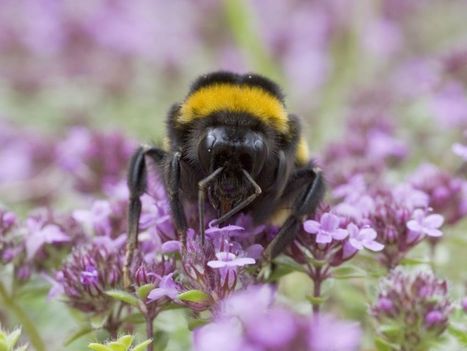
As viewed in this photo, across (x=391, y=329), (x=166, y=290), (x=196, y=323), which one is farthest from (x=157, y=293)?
(x=391, y=329)

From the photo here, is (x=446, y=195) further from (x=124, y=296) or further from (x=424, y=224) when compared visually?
(x=124, y=296)

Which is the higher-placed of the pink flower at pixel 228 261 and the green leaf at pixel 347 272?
the pink flower at pixel 228 261

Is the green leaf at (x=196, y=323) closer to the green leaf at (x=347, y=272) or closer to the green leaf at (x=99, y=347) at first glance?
the green leaf at (x=99, y=347)

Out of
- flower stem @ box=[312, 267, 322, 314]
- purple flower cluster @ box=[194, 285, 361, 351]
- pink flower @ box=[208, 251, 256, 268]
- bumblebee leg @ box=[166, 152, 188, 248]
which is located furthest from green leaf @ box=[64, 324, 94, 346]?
purple flower cluster @ box=[194, 285, 361, 351]

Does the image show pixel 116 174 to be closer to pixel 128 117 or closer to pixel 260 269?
pixel 260 269

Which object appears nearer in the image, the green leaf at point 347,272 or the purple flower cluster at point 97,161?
the green leaf at point 347,272

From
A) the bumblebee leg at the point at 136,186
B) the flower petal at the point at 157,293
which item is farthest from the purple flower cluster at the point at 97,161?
the flower petal at the point at 157,293
